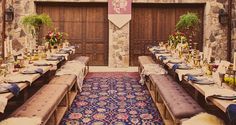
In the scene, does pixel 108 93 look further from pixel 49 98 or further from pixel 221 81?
pixel 221 81

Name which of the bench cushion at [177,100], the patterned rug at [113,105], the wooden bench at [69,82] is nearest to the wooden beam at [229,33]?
the patterned rug at [113,105]

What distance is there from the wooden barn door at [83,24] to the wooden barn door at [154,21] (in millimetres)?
958

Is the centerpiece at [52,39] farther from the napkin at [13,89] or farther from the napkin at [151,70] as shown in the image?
the napkin at [13,89]

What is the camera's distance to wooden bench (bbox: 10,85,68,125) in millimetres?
3888

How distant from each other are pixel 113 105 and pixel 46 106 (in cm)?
200

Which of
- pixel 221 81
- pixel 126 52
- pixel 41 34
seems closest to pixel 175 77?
pixel 221 81

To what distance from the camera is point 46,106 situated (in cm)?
421

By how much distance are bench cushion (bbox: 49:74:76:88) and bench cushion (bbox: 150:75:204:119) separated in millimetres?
1445

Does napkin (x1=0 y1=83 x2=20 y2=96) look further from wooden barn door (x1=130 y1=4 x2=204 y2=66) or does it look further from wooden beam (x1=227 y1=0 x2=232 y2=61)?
wooden beam (x1=227 y1=0 x2=232 y2=61)

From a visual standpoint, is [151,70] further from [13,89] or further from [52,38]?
[13,89]

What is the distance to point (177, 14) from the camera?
37.9 ft

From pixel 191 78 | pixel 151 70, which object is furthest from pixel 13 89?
pixel 151 70

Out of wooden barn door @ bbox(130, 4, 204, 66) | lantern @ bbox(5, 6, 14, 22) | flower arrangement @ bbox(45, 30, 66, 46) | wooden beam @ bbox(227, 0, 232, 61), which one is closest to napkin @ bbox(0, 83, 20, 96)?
flower arrangement @ bbox(45, 30, 66, 46)

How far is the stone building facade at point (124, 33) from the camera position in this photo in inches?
438
